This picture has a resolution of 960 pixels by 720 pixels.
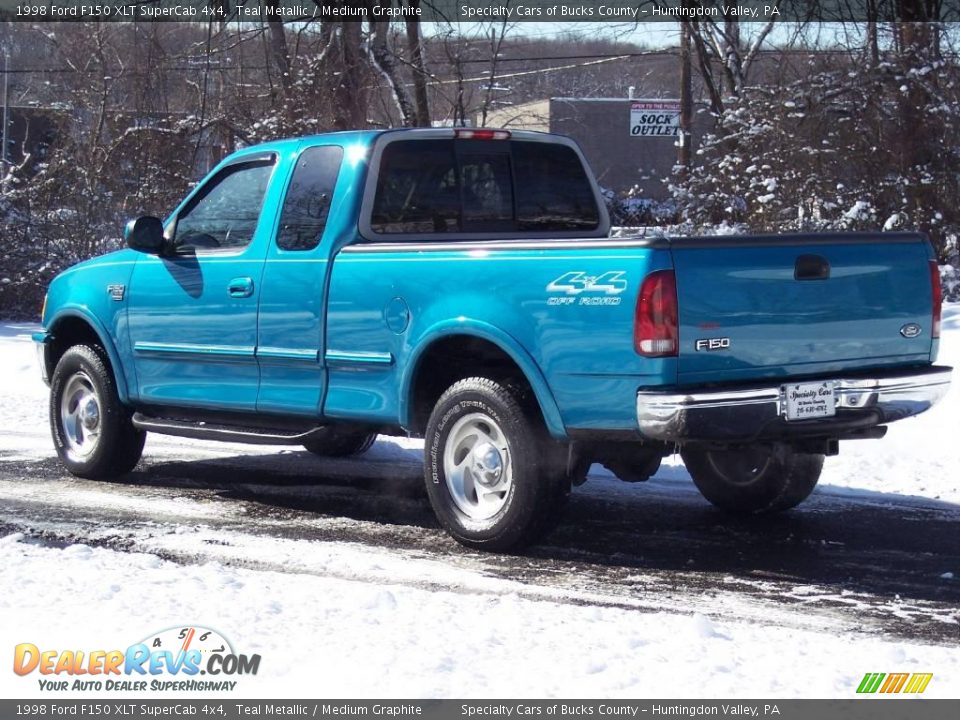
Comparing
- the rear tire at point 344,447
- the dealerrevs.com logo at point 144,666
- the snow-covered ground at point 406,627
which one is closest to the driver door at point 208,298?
the snow-covered ground at point 406,627

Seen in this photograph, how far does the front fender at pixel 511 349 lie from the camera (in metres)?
5.99

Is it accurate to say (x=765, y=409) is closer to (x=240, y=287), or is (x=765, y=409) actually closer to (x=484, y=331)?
(x=484, y=331)

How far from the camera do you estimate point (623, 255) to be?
18.4 ft

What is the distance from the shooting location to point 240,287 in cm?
736

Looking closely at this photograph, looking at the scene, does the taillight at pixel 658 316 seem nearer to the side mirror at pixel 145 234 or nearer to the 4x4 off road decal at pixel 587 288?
the 4x4 off road decal at pixel 587 288

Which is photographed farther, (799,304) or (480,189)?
(480,189)

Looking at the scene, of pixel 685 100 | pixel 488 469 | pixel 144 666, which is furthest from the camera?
pixel 685 100

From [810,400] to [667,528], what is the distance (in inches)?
58.7

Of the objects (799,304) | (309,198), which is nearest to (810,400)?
(799,304)

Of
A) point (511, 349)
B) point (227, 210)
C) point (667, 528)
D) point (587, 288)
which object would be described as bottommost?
point (667, 528)

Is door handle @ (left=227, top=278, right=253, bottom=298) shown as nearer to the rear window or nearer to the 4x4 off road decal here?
the rear window

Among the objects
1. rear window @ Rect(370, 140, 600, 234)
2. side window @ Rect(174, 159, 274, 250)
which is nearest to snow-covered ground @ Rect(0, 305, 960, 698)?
side window @ Rect(174, 159, 274, 250)

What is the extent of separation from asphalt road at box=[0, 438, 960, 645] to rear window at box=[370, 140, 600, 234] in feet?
5.44

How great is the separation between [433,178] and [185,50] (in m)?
14.5
